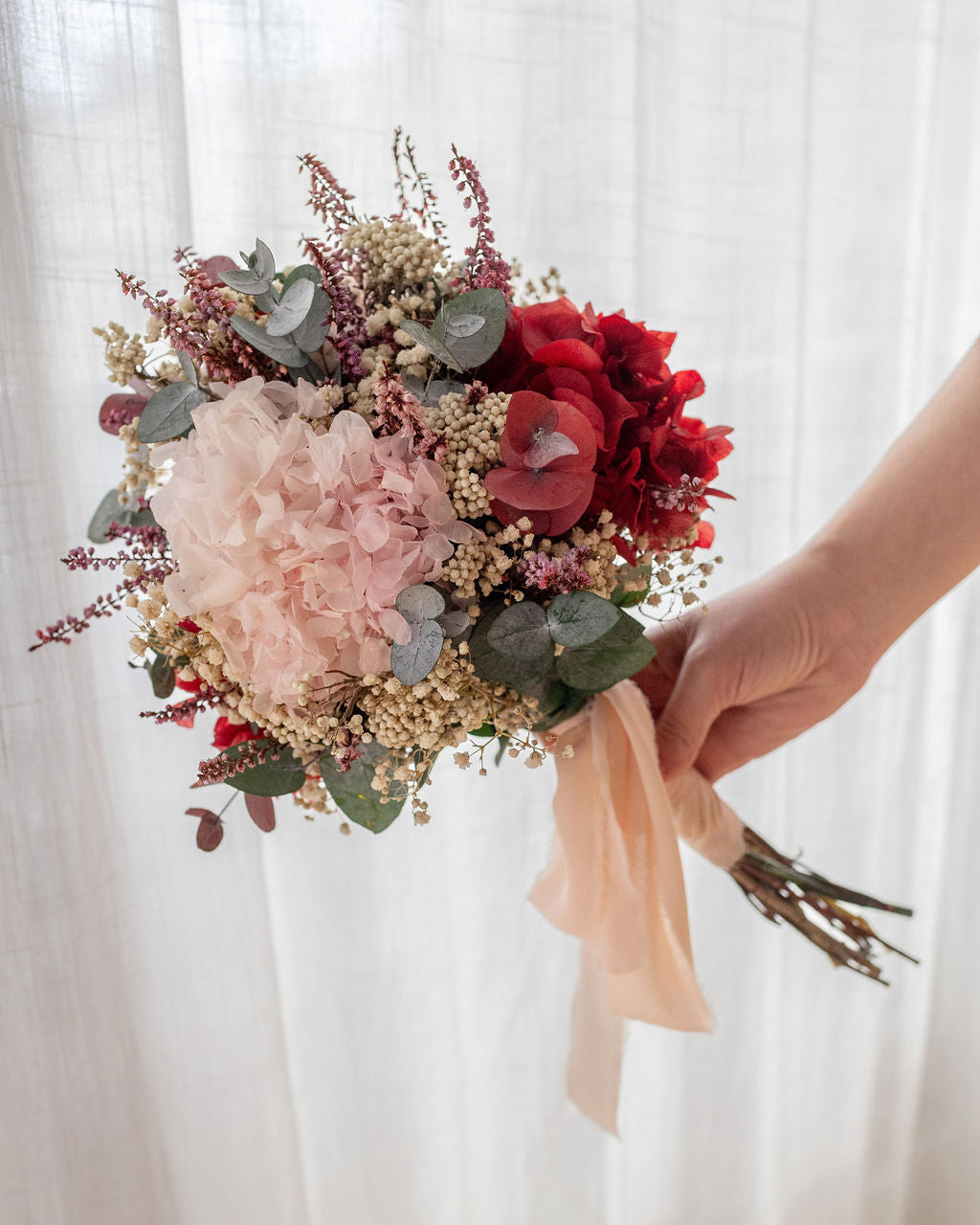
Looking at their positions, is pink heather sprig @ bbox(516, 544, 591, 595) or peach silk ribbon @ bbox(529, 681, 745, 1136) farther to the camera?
peach silk ribbon @ bbox(529, 681, 745, 1136)

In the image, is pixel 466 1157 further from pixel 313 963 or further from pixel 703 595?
pixel 703 595

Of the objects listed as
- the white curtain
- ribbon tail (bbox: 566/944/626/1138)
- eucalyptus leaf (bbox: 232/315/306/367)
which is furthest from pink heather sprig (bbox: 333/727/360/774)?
ribbon tail (bbox: 566/944/626/1138)

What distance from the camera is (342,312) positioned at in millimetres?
545

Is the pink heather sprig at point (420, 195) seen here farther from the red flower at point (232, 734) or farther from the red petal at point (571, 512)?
the red flower at point (232, 734)

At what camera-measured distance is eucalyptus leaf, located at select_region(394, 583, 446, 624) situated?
50 cm

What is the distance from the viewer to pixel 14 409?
67 cm

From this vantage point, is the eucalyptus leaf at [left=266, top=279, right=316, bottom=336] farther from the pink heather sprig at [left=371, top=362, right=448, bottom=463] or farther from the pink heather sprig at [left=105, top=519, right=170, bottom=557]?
the pink heather sprig at [left=105, top=519, right=170, bottom=557]

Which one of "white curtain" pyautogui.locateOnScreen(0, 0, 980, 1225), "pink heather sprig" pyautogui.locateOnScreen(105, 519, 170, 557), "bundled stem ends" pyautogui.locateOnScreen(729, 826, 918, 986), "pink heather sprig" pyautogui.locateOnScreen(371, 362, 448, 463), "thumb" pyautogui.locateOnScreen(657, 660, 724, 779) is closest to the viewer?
"pink heather sprig" pyautogui.locateOnScreen(371, 362, 448, 463)

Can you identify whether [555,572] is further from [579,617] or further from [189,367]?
[189,367]

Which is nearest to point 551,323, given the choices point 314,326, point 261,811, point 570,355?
point 570,355

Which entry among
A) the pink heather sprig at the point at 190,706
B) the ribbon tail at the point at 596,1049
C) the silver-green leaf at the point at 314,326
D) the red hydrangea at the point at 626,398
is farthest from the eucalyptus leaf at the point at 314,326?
the ribbon tail at the point at 596,1049

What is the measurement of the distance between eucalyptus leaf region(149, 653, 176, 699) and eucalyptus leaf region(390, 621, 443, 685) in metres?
0.21

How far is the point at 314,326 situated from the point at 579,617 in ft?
0.74

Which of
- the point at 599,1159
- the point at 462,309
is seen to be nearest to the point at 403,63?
the point at 462,309
